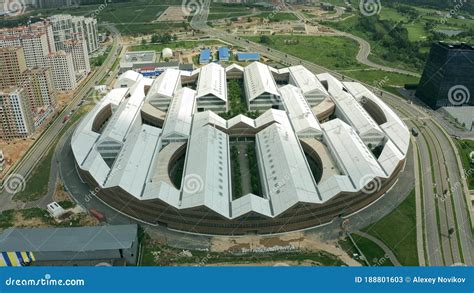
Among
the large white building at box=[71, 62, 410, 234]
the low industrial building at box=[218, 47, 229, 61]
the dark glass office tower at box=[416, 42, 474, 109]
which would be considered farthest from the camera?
the low industrial building at box=[218, 47, 229, 61]

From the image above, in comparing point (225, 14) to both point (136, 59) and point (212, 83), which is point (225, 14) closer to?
point (136, 59)

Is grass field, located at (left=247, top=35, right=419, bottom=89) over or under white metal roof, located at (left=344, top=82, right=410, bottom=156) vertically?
under

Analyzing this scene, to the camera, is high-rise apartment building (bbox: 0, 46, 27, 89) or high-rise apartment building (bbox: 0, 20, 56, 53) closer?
high-rise apartment building (bbox: 0, 46, 27, 89)

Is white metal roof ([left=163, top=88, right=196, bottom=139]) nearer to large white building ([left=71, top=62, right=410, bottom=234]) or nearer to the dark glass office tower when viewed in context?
large white building ([left=71, top=62, right=410, bottom=234])

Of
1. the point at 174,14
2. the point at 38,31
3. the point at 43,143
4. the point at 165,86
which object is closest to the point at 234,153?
the point at 165,86

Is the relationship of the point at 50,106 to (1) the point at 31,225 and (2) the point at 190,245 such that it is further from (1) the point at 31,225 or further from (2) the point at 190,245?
(2) the point at 190,245

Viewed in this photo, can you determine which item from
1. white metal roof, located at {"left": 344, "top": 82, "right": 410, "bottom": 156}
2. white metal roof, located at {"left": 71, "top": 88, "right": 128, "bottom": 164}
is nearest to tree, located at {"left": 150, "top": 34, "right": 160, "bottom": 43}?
white metal roof, located at {"left": 71, "top": 88, "right": 128, "bottom": 164}

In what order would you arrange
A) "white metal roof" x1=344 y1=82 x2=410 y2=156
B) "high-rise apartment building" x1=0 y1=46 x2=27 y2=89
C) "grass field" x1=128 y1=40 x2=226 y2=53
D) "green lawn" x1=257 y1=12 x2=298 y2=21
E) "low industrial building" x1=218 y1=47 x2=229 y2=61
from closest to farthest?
1. "white metal roof" x1=344 y1=82 x2=410 y2=156
2. "high-rise apartment building" x1=0 y1=46 x2=27 y2=89
3. "low industrial building" x1=218 y1=47 x2=229 y2=61
4. "grass field" x1=128 y1=40 x2=226 y2=53
5. "green lawn" x1=257 y1=12 x2=298 y2=21
